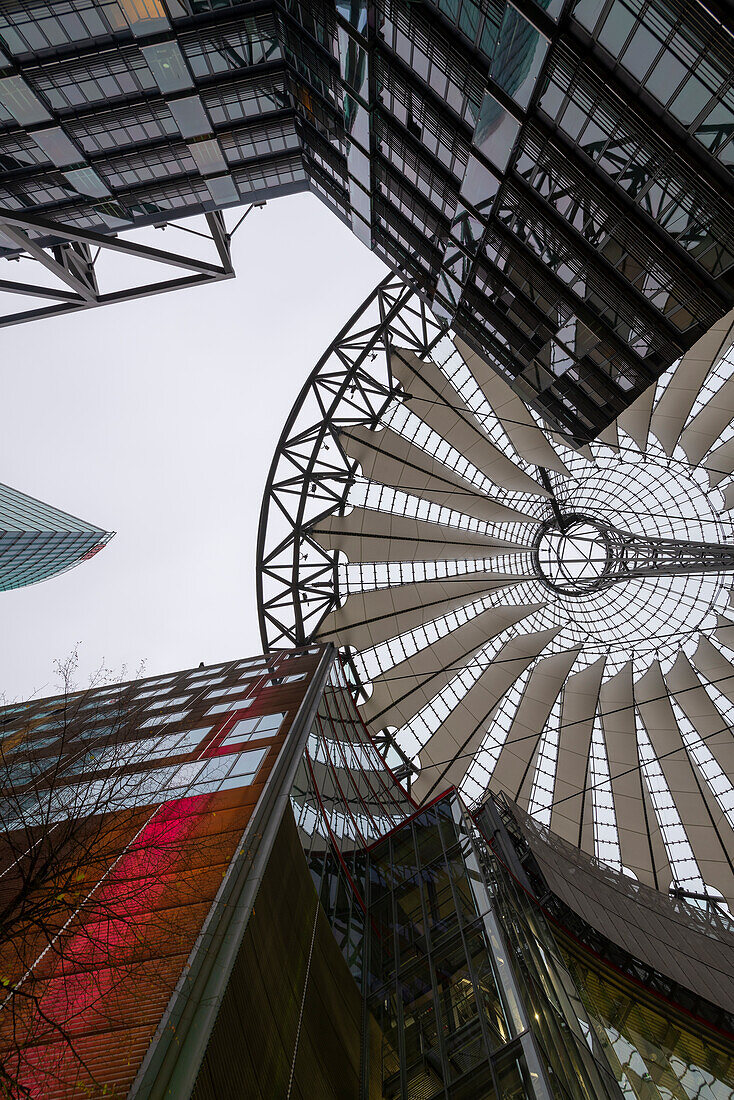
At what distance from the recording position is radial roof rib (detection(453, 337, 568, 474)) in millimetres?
26641

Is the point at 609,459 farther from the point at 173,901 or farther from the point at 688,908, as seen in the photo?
the point at 173,901

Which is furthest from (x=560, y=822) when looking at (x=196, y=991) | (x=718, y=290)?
(x=196, y=991)

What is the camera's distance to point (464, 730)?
28.7 m

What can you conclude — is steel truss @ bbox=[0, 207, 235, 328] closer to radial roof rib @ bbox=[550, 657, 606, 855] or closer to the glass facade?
the glass facade

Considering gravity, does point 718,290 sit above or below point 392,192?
below

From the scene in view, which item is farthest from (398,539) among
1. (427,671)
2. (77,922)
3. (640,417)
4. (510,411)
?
(77,922)

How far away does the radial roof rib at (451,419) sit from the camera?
88.4 feet

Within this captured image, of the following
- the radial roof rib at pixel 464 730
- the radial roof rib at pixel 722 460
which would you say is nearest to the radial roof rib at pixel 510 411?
the radial roof rib at pixel 722 460

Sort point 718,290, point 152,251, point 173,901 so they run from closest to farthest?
point 173,901
point 718,290
point 152,251

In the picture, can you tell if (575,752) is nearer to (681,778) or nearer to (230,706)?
(681,778)

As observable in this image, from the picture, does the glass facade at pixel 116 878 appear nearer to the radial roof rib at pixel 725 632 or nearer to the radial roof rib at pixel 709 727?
the radial roof rib at pixel 709 727

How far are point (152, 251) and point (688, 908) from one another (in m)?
28.7

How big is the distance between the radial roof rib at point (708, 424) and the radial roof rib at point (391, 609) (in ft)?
29.3

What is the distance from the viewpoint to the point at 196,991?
7.02 m
